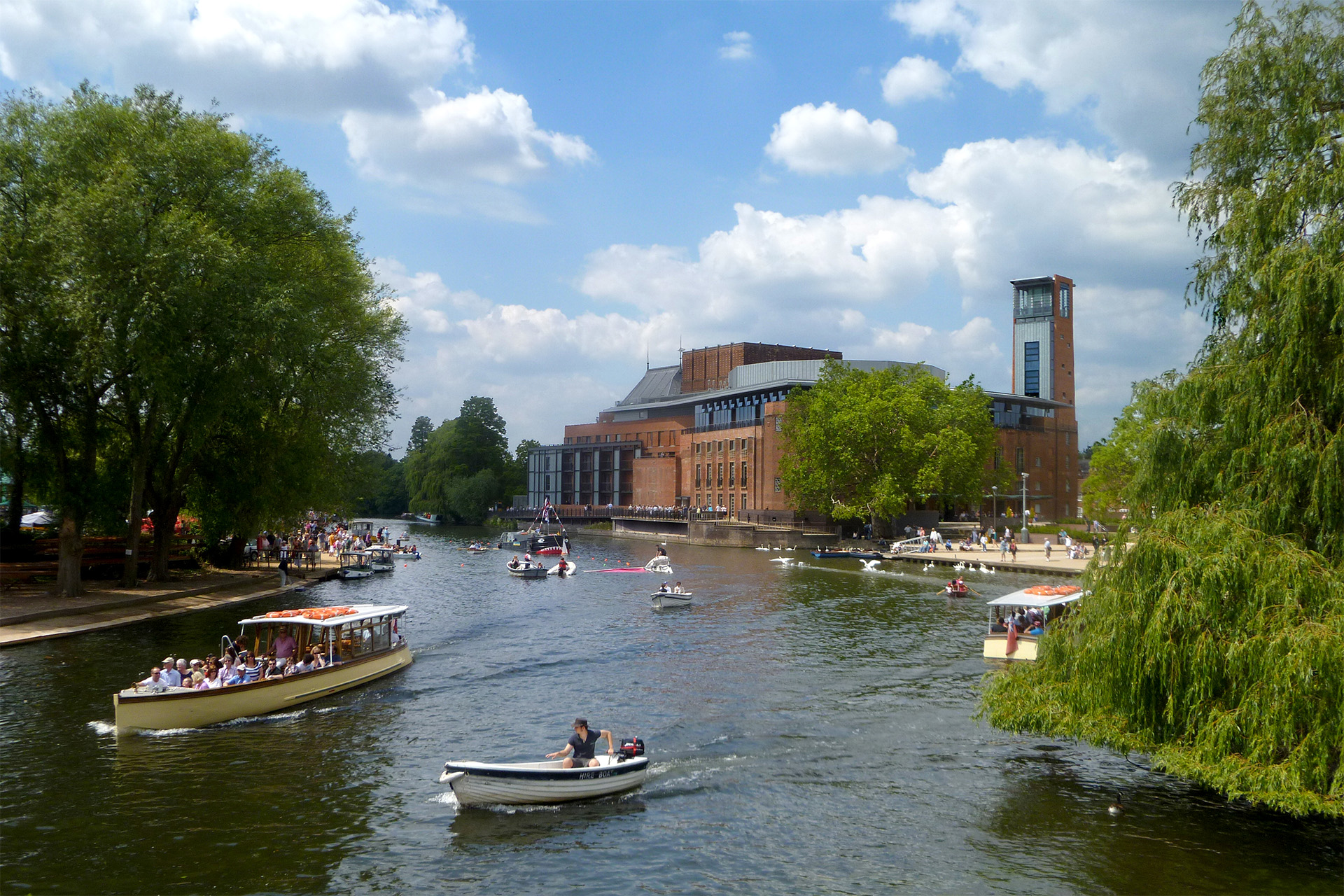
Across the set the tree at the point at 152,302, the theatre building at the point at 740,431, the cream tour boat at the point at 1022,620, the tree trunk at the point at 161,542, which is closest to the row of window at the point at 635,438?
the theatre building at the point at 740,431

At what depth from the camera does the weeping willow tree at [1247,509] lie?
14359 mm

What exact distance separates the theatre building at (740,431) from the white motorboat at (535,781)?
93063 mm

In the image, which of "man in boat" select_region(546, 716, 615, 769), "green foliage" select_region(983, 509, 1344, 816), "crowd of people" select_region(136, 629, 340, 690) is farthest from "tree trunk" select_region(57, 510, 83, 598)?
"green foliage" select_region(983, 509, 1344, 816)

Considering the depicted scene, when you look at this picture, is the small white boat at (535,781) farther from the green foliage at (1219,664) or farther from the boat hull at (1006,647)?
the boat hull at (1006,647)

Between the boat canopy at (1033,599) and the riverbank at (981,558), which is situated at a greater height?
the boat canopy at (1033,599)

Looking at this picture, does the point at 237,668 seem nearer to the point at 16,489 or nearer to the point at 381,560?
the point at 16,489

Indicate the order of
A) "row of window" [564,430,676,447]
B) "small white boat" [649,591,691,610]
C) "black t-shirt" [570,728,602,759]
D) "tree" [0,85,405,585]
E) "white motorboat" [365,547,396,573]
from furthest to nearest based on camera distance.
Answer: "row of window" [564,430,676,447] < "white motorboat" [365,547,396,573] < "small white boat" [649,591,691,610] < "tree" [0,85,405,585] < "black t-shirt" [570,728,602,759]

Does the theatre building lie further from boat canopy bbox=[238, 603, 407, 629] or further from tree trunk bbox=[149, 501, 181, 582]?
boat canopy bbox=[238, 603, 407, 629]

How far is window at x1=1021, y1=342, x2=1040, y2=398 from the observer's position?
142 metres

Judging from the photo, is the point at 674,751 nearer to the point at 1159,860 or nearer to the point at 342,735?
the point at 342,735

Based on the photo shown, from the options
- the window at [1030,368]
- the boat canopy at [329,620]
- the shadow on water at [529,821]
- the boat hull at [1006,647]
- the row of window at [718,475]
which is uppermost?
the window at [1030,368]

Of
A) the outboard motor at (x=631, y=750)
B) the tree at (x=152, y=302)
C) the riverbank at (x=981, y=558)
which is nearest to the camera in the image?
the outboard motor at (x=631, y=750)

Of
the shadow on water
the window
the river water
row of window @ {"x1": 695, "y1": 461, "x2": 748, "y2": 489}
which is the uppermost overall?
the window

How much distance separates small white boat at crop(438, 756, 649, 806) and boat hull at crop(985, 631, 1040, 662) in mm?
17691
